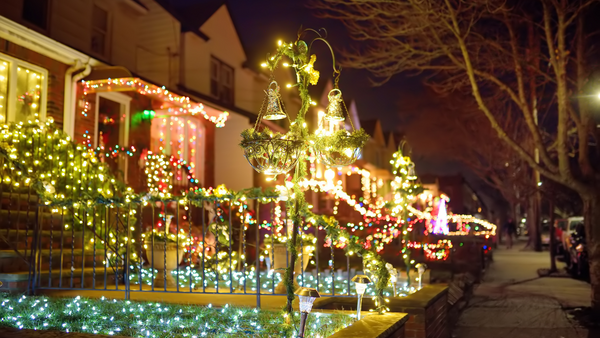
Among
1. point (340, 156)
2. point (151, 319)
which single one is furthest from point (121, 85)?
point (340, 156)

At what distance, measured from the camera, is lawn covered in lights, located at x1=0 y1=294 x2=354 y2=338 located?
4859 mm

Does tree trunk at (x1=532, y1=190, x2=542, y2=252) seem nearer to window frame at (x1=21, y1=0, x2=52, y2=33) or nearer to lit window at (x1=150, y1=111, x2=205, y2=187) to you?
lit window at (x1=150, y1=111, x2=205, y2=187)

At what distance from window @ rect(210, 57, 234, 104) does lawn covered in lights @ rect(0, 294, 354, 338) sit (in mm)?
12396

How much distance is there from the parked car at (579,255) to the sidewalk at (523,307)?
18.4 inches

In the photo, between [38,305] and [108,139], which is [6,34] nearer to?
[108,139]

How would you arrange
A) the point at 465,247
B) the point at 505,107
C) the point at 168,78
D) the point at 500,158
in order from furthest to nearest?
the point at 500,158
the point at 505,107
the point at 168,78
the point at 465,247

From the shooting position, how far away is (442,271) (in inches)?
523

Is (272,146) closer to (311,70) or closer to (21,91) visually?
(311,70)

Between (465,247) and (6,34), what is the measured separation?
11669 mm

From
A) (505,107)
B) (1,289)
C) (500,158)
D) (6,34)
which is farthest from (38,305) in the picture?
(500,158)

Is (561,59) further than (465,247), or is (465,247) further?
(465,247)

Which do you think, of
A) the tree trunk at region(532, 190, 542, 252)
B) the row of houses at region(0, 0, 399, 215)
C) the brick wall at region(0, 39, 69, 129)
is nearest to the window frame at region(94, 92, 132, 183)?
the row of houses at region(0, 0, 399, 215)

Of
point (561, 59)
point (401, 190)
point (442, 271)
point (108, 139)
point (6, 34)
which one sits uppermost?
point (6, 34)

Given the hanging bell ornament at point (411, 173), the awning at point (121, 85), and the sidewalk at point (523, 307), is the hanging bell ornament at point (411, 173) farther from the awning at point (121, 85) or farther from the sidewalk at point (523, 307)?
the awning at point (121, 85)
